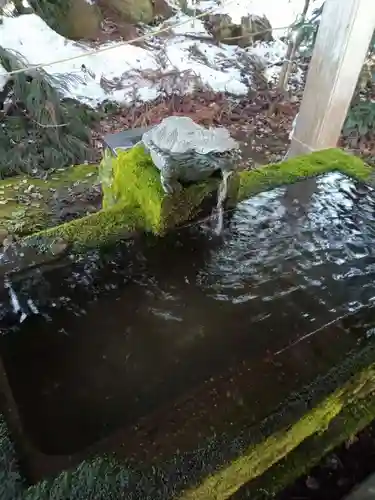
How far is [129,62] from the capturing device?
596 centimetres

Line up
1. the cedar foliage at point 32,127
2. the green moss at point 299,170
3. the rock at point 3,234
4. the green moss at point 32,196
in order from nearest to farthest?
the green moss at point 299,170
the rock at point 3,234
the green moss at point 32,196
the cedar foliage at point 32,127

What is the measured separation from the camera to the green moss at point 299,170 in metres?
2.57

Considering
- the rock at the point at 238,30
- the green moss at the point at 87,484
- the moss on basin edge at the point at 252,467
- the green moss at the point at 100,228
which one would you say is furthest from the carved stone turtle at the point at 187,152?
the rock at the point at 238,30

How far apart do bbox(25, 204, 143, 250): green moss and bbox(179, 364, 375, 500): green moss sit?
3.56 feet

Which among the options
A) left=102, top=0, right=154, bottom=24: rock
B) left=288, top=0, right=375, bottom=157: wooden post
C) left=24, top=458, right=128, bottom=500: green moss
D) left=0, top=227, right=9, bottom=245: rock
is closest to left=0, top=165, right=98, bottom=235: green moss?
left=0, top=227, right=9, bottom=245: rock

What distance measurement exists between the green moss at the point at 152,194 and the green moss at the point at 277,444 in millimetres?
1018

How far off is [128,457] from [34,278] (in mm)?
847

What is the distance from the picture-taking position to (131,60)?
5.99m

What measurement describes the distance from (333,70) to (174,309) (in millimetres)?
2246

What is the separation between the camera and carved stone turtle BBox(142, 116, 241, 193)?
80.3 inches

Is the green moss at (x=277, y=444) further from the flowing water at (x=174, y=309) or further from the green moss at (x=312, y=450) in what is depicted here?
the flowing water at (x=174, y=309)

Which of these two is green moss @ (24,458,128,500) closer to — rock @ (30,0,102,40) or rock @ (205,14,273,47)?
rock @ (30,0,102,40)

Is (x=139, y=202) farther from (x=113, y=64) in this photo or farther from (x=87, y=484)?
(x=113, y=64)

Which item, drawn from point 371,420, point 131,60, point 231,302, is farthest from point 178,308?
point 131,60
